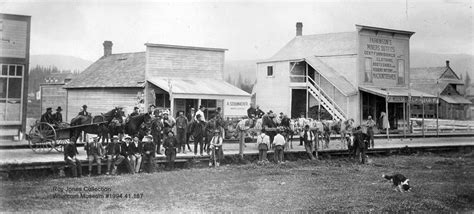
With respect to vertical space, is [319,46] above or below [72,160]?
above

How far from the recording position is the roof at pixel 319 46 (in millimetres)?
34969

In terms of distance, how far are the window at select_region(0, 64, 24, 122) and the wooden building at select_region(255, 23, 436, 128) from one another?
63.8ft

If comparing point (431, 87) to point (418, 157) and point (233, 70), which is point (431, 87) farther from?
point (418, 157)

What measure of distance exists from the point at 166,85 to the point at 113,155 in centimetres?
1079

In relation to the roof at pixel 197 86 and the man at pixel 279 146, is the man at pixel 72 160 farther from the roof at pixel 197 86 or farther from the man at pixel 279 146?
the roof at pixel 197 86

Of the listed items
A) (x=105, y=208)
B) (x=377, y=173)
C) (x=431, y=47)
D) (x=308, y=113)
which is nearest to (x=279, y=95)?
(x=308, y=113)

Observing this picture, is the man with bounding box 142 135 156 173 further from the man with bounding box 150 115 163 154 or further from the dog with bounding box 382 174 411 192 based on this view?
the dog with bounding box 382 174 411 192

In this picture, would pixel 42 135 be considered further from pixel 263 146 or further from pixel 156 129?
pixel 263 146

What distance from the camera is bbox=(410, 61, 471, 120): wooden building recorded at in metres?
53.2

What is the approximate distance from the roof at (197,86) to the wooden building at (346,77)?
25.9 feet

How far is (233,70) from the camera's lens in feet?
138

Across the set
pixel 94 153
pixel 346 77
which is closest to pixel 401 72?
pixel 346 77

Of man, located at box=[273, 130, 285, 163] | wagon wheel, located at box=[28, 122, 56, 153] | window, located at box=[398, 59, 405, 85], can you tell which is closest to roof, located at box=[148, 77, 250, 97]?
man, located at box=[273, 130, 285, 163]

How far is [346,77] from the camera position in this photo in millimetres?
34031
